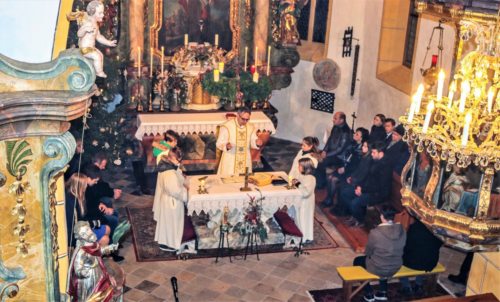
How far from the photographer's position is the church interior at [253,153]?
4.38 metres

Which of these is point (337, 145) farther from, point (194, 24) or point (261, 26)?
point (194, 24)

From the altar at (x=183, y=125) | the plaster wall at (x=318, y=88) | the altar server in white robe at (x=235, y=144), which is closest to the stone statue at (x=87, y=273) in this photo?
the altar server in white robe at (x=235, y=144)

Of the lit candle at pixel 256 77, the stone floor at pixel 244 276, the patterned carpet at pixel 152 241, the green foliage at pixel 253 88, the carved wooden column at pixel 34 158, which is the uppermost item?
the carved wooden column at pixel 34 158

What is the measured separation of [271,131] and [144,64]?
320 cm

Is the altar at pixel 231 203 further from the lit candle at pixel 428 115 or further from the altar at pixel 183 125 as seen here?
the lit candle at pixel 428 115

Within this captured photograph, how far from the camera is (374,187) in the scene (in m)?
13.0

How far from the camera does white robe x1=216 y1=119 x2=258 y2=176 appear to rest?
Answer: 1348 cm

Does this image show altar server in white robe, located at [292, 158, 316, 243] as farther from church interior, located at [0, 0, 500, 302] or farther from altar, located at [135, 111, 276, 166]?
altar, located at [135, 111, 276, 166]

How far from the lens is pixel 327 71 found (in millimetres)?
17219

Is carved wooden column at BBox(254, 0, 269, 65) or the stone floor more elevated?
carved wooden column at BBox(254, 0, 269, 65)

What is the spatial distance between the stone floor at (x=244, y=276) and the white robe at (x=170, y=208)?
0.42 meters

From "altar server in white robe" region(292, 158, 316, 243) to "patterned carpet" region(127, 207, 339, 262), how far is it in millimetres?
336

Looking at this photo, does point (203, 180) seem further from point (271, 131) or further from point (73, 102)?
point (73, 102)

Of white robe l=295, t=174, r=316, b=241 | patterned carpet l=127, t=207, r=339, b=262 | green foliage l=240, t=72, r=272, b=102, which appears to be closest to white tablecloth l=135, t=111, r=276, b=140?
green foliage l=240, t=72, r=272, b=102
